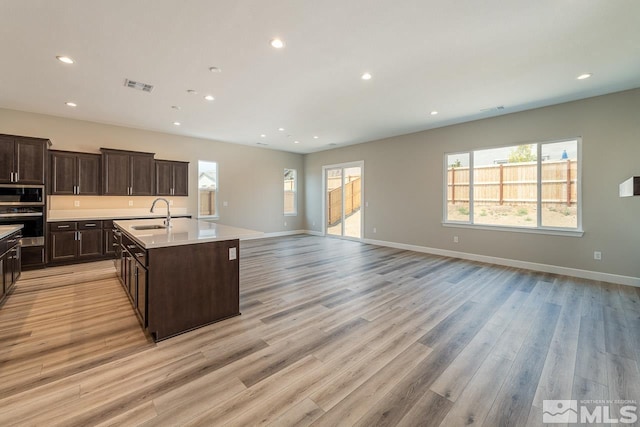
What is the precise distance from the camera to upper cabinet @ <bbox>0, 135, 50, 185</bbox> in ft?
14.4

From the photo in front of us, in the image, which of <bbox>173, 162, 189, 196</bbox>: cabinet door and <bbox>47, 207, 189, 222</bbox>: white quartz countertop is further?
<bbox>173, 162, 189, 196</bbox>: cabinet door

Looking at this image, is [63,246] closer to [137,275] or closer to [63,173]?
[63,173]

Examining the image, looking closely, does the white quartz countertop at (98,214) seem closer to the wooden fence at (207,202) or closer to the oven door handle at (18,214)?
the oven door handle at (18,214)

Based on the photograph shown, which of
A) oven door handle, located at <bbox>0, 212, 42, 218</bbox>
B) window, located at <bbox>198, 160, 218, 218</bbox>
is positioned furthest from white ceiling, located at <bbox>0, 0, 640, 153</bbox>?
window, located at <bbox>198, 160, 218, 218</bbox>

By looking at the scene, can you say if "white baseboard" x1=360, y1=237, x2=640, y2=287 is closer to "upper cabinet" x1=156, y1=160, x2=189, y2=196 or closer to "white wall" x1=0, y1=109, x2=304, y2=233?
"white wall" x1=0, y1=109, x2=304, y2=233

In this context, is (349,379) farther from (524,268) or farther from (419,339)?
(524,268)

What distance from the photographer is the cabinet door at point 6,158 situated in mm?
4359

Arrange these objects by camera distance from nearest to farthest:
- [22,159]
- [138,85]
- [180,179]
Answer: [138,85], [22,159], [180,179]

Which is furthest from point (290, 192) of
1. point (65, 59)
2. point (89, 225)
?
point (65, 59)

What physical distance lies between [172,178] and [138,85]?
2.89 m

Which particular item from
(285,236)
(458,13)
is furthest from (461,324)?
(285,236)

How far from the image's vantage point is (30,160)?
15.0 feet

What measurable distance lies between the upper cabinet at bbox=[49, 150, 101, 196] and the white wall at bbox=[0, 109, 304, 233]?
354mm

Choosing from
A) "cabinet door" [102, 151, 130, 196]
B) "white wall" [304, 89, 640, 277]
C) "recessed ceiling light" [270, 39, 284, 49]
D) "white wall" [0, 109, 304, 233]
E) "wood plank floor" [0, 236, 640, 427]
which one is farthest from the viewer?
"cabinet door" [102, 151, 130, 196]
